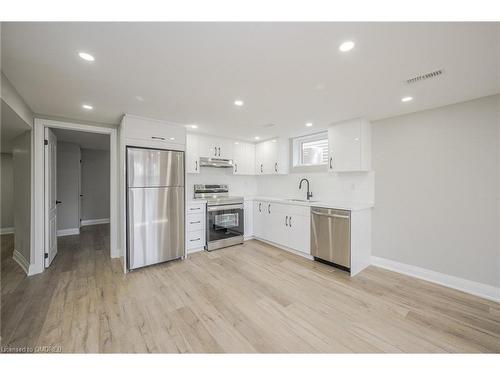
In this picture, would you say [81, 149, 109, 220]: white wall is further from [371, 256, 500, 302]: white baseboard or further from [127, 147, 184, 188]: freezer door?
[371, 256, 500, 302]: white baseboard

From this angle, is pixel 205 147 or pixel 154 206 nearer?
pixel 154 206

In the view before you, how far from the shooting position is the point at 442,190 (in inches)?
105

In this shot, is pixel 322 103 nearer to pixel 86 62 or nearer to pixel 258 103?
pixel 258 103

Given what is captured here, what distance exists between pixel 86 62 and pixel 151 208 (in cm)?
204

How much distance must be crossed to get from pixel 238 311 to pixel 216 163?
292cm

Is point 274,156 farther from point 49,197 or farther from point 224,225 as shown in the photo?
point 49,197

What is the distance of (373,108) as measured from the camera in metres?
2.76

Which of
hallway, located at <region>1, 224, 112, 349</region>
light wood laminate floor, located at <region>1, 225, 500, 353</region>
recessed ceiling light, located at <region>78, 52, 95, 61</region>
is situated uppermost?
recessed ceiling light, located at <region>78, 52, 95, 61</region>

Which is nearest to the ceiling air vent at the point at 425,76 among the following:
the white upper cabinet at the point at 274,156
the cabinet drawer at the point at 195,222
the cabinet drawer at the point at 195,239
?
the white upper cabinet at the point at 274,156

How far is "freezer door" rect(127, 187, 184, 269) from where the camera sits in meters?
3.03

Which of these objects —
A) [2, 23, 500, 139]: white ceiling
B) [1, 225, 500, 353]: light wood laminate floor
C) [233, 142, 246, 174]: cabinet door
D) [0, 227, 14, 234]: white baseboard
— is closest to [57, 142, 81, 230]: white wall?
[0, 227, 14, 234]: white baseboard

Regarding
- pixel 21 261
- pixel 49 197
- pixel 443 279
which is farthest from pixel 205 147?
pixel 443 279

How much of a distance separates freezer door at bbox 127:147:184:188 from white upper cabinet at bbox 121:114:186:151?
0.38 ft
